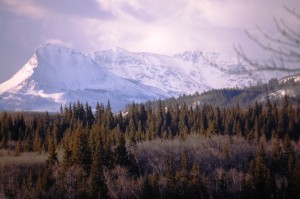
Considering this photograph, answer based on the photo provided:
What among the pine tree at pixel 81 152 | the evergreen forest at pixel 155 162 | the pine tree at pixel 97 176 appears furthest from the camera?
the pine tree at pixel 81 152

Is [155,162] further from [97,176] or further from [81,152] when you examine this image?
[97,176]

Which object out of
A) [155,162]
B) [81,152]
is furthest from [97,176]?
[155,162]

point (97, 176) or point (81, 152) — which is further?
point (81, 152)

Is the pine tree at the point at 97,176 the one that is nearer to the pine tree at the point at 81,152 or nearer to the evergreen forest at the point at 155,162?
the evergreen forest at the point at 155,162

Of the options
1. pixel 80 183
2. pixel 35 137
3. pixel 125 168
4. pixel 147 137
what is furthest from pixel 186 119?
pixel 80 183

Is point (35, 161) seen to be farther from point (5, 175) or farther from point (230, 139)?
point (230, 139)

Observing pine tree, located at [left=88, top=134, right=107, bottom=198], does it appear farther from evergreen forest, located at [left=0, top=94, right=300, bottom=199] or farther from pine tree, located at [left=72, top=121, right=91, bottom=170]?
pine tree, located at [left=72, top=121, right=91, bottom=170]

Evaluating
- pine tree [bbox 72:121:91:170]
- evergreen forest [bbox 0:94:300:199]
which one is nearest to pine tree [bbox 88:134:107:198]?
evergreen forest [bbox 0:94:300:199]

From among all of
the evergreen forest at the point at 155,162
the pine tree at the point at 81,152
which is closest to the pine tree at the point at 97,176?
the evergreen forest at the point at 155,162

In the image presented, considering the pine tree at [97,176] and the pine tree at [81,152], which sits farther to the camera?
the pine tree at [81,152]

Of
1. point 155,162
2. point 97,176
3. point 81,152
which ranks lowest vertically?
point 97,176

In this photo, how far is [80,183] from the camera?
6072cm

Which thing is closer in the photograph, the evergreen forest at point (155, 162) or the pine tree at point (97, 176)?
the pine tree at point (97, 176)

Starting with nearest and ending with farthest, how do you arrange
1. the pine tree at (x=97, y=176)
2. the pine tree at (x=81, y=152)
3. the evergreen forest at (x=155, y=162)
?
the pine tree at (x=97, y=176)
the evergreen forest at (x=155, y=162)
the pine tree at (x=81, y=152)
